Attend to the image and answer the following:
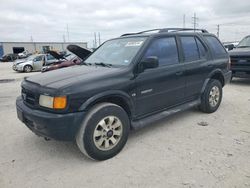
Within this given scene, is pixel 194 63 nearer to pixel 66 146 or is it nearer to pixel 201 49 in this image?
pixel 201 49

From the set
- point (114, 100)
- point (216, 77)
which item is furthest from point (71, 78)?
point (216, 77)

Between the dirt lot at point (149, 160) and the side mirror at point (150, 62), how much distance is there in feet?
4.11

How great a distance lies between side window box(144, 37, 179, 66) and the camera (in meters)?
3.72

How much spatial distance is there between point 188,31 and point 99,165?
128 inches

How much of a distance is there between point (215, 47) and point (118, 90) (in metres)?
3.09

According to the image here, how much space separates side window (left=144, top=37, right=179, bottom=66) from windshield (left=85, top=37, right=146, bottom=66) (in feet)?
0.67

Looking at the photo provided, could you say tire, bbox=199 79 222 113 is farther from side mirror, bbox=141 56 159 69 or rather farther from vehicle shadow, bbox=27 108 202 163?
side mirror, bbox=141 56 159 69

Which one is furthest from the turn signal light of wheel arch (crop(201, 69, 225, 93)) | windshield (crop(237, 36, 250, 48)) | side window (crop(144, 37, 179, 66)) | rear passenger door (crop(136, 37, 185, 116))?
windshield (crop(237, 36, 250, 48))

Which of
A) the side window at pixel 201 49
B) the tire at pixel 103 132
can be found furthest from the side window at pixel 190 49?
the tire at pixel 103 132

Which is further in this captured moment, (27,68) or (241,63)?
(27,68)

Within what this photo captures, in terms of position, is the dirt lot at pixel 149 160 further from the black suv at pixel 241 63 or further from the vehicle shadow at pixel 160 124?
the black suv at pixel 241 63

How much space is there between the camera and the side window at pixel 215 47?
4996 mm

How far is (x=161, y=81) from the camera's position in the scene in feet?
12.3

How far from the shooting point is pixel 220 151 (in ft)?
10.8
